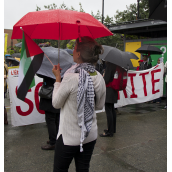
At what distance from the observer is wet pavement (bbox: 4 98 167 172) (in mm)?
3412

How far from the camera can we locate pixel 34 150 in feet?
13.3

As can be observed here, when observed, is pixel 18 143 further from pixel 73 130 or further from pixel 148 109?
pixel 148 109

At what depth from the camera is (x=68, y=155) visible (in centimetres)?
197

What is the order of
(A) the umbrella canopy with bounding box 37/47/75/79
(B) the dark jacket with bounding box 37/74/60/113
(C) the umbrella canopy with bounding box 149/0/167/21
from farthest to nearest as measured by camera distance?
(B) the dark jacket with bounding box 37/74/60/113 < (A) the umbrella canopy with bounding box 37/47/75/79 < (C) the umbrella canopy with bounding box 149/0/167/21

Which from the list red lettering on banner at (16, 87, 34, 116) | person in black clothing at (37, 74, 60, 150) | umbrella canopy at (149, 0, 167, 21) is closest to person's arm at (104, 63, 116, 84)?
person in black clothing at (37, 74, 60, 150)

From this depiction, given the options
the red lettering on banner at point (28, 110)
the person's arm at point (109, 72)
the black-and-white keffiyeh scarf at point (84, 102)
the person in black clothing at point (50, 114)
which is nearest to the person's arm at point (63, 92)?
the black-and-white keffiyeh scarf at point (84, 102)

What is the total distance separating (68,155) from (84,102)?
0.53 meters

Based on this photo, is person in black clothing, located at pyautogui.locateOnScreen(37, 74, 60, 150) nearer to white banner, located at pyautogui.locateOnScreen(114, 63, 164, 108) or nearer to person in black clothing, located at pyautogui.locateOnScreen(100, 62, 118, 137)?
person in black clothing, located at pyautogui.locateOnScreen(100, 62, 118, 137)

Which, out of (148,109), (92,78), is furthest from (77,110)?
(148,109)

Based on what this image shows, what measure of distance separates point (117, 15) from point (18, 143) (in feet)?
77.7

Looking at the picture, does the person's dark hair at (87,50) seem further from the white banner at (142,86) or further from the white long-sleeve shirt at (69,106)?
the white banner at (142,86)

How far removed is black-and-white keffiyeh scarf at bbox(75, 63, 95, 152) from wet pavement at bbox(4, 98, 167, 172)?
165 cm

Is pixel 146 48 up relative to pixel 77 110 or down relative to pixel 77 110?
up

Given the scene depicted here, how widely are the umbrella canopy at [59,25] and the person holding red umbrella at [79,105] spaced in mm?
279
